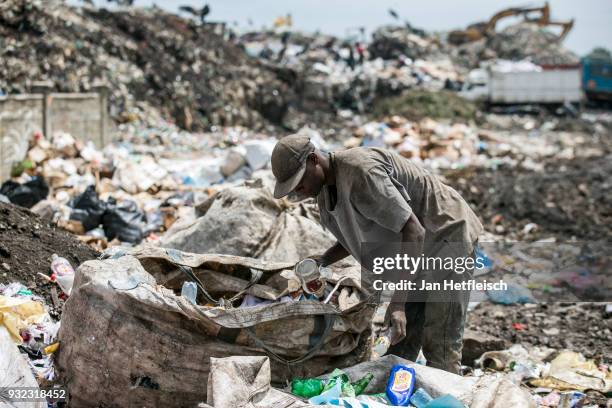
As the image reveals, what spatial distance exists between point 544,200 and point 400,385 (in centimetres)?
740

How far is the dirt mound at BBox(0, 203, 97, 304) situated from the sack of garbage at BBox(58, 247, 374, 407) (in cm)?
120

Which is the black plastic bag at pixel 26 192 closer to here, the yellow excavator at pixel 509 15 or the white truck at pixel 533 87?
the white truck at pixel 533 87

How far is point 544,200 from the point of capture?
948cm

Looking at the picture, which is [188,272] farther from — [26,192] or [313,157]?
[26,192]

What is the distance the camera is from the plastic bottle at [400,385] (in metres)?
2.71

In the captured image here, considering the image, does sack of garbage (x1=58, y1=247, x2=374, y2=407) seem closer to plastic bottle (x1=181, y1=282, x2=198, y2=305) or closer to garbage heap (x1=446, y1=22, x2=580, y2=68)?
plastic bottle (x1=181, y1=282, x2=198, y2=305)

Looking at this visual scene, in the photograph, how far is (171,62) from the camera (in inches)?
659

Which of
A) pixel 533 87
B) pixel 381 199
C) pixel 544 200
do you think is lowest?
pixel 544 200

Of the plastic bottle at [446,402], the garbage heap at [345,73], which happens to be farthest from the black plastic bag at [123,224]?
the garbage heap at [345,73]

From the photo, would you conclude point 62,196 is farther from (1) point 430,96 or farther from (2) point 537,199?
(1) point 430,96

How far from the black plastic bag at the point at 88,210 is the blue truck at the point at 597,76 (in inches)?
754

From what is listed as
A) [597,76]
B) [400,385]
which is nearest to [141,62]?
[597,76]

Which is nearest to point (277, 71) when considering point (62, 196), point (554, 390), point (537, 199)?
point (537, 199)

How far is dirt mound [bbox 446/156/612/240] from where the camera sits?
Result: 28.4ft
